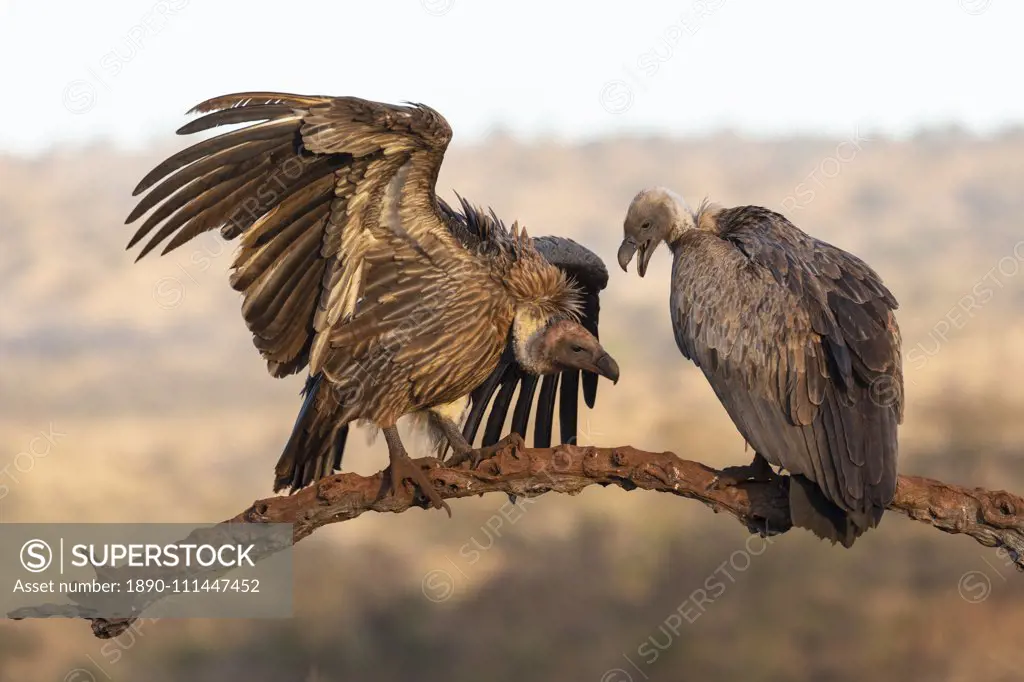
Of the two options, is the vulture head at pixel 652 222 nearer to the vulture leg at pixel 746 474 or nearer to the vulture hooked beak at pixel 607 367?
the vulture hooked beak at pixel 607 367

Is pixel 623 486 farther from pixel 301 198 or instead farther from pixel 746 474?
pixel 301 198

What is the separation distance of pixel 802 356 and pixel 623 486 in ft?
3.89

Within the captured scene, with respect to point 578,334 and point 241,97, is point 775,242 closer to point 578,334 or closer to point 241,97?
point 578,334

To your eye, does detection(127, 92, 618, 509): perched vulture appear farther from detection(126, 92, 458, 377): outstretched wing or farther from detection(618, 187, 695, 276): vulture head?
detection(618, 187, 695, 276): vulture head

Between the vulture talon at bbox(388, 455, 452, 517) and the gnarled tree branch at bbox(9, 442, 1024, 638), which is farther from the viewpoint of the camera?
the vulture talon at bbox(388, 455, 452, 517)

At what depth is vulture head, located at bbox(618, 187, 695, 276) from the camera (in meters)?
7.12

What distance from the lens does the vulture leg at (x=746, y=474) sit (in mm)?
6066

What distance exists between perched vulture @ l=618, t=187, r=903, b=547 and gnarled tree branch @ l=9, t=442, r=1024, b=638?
21 centimetres

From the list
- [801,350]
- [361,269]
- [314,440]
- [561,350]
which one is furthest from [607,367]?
[314,440]

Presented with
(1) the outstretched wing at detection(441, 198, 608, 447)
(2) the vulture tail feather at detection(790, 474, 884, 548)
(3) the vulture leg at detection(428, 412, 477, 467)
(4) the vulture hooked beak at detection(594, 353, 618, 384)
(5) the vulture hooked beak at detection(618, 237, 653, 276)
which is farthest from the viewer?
(1) the outstretched wing at detection(441, 198, 608, 447)

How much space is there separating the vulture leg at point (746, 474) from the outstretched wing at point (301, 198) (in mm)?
2124

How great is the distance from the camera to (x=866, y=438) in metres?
5.79

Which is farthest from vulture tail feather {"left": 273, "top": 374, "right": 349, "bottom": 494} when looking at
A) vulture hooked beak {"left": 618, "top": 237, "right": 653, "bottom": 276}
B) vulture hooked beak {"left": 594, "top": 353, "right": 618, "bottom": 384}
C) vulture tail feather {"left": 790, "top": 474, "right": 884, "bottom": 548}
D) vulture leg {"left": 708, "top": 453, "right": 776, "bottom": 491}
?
vulture tail feather {"left": 790, "top": 474, "right": 884, "bottom": 548}

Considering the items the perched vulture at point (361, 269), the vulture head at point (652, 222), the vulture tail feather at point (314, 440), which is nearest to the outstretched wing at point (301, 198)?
the perched vulture at point (361, 269)
